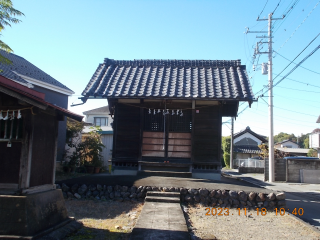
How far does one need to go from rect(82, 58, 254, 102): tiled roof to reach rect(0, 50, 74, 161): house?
585 cm

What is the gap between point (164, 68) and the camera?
480 inches

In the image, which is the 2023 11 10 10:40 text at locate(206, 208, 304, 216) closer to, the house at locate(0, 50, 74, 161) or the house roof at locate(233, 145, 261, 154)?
the house at locate(0, 50, 74, 161)

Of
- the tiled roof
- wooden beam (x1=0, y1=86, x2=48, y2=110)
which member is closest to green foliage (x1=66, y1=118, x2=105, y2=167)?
the tiled roof

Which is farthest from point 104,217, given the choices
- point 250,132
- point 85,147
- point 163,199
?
point 250,132

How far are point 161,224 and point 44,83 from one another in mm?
13788

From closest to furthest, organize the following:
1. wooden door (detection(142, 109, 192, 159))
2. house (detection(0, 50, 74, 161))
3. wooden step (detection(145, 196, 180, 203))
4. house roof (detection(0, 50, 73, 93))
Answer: wooden step (detection(145, 196, 180, 203)) < wooden door (detection(142, 109, 192, 159)) < house roof (detection(0, 50, 73, 93)) < house (detection(0, 50, 74, 161))

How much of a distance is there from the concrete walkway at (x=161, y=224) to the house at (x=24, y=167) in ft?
5.18

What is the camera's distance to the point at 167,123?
35.0 feet

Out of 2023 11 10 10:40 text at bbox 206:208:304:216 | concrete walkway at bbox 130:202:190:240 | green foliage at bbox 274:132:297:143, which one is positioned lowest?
2023 11 10 10:40 text at bbox 206:208:304:216

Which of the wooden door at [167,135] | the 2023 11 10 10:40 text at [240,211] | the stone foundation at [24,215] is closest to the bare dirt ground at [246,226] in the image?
the 2023 11 10 10:40 text at [240,211]

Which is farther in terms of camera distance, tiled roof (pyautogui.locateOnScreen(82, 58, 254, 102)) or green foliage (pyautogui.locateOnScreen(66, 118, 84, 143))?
green foliage (pyautogui.locateOnScreen(66, 118, 84, 143))

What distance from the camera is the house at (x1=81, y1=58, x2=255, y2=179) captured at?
1030cm

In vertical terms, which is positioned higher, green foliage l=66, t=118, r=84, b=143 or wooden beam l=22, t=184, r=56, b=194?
green foliage l=66, t=118, r=84, b=143

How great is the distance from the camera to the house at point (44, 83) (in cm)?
1528
